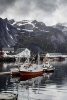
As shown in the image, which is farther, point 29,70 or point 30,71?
point 30,71

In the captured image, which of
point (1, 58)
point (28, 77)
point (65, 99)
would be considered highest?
point (1, 58)

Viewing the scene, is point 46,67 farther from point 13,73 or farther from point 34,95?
point 34,95

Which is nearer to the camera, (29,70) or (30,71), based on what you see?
(29,70)

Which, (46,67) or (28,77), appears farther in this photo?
(46,67)

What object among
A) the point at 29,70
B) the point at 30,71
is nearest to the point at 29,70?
the point at 29,70

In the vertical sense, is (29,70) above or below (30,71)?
above

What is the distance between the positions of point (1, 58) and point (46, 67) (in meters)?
78.0

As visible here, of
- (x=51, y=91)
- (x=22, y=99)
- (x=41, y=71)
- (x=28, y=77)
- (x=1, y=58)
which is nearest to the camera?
(x=22, y=99)

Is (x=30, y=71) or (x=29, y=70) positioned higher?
(x=29, y=70)

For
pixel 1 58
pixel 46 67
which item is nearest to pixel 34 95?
pixel 46 67

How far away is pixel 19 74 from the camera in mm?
81938

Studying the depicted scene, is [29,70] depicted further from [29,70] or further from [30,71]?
[30,71]

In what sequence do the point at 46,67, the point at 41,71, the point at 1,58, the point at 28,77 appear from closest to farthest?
the point at 28,77
the point at 41,71
the point at 46,67
the point at 1,58

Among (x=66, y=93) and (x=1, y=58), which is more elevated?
(x=1, y=58)
